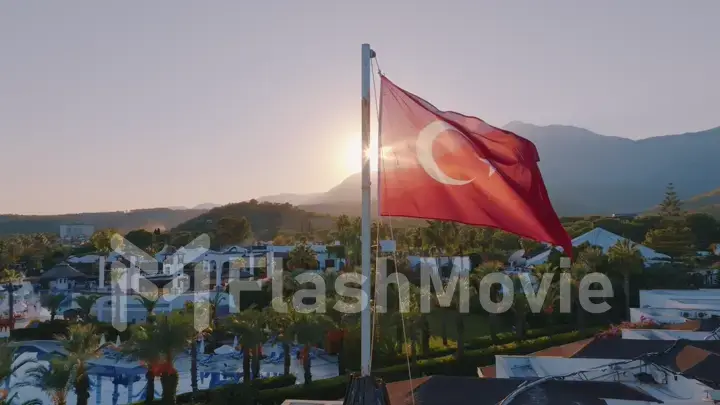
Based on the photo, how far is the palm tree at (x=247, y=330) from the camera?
20422mm

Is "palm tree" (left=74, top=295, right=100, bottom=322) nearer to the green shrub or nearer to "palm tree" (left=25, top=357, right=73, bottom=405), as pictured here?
the green shrub

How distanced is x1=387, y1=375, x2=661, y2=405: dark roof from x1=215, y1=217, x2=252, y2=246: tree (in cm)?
7386

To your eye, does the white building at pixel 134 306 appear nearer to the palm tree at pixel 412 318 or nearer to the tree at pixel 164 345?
the palm tree at pixel 412 318

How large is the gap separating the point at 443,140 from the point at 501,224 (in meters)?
1.11

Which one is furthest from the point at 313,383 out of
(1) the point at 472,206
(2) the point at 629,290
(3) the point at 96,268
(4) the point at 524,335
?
(3) the point at 96,268

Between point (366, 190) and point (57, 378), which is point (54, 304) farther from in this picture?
point (366, 190)

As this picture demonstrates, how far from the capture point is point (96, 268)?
190 feet

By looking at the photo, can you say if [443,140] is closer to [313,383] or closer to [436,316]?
[313,383]

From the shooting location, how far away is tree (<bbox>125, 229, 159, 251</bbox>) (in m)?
70.8

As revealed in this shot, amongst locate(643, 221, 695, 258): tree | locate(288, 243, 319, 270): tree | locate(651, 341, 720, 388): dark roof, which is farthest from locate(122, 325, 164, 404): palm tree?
locate(643, 221, 695, 258): tree

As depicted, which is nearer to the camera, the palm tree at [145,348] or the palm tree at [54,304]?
the palm tree at [145,348]

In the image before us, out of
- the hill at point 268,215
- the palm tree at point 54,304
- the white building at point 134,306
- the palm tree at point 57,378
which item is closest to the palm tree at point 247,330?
the palm tree at point 57,378

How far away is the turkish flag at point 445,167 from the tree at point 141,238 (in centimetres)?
6807

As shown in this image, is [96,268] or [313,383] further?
[96,268]
